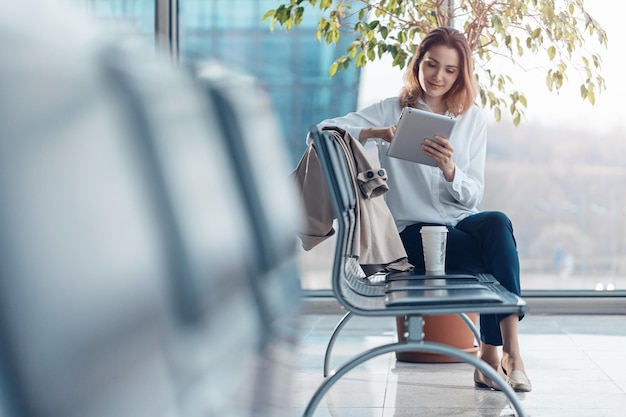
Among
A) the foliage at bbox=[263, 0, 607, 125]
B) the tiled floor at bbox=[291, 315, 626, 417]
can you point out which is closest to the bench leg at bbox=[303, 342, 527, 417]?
the tiled floor at bbox=[291, 315, 626, 417]

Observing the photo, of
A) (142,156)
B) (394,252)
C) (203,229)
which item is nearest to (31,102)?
(142,156)

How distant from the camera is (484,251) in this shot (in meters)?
2.16

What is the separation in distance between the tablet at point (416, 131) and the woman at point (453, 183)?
0.02 m

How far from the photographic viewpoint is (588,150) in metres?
3.89

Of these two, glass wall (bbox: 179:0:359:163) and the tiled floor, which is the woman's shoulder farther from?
glass wall (bbox: 179:0:359:163)

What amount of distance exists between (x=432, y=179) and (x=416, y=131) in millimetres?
321

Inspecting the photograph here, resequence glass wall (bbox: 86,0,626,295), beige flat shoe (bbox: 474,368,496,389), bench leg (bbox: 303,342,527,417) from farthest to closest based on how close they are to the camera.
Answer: glass wall (bbox: 86,0,626,295)
beige flat shoe (bbox: 474,368,496,389)
bench leg (bbox: 303,342,527,417)

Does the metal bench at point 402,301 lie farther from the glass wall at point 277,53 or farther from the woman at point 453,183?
the glass wall at point 277,53

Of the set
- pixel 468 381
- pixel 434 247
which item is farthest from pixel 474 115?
pixel 468 381

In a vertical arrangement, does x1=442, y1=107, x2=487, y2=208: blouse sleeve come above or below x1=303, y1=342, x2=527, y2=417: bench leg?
above

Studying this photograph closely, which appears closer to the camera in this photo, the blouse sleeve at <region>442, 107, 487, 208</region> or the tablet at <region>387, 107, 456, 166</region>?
the tablet at <region>387, 107, 456, 166</region>

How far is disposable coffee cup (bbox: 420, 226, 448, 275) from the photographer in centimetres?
194

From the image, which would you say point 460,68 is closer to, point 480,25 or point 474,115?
point 474,115

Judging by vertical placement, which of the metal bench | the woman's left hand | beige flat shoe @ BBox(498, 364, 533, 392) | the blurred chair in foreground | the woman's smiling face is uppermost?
the blurred chair in foreground
